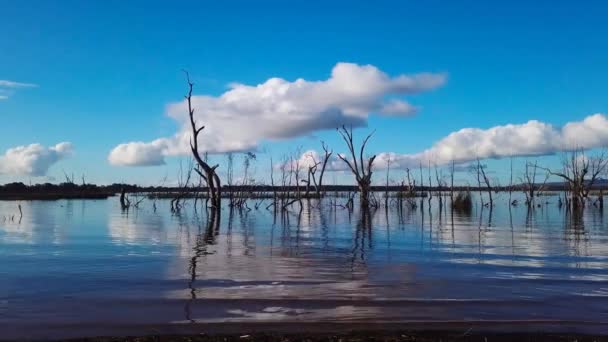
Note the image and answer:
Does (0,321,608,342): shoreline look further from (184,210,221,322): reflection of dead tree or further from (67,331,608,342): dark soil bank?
(184,210,221,322): reflection of dead tree

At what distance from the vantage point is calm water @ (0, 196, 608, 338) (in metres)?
8.54

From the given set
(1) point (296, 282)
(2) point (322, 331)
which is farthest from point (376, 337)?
(1) point (296, 282)

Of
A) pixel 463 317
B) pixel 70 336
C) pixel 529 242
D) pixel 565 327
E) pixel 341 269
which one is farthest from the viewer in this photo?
pixel 529 242

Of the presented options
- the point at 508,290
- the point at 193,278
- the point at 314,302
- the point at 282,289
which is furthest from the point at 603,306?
the point at 193,278

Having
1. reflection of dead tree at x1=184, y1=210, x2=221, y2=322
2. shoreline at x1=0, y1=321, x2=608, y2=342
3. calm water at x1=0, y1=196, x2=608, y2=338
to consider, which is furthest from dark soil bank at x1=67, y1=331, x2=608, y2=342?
reflection of dead tree at x1=184, y1=210, x2=221, y2=322

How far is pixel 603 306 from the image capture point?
9375mm

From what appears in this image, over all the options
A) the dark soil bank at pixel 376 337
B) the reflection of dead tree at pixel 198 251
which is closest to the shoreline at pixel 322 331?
the dark soil bank at pixel 376 337

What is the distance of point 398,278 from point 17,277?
8606 millimetres

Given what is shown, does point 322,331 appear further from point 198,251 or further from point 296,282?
point 198,251

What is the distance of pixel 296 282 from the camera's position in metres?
11.5

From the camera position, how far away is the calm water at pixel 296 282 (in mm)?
8539

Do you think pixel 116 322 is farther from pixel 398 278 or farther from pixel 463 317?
pixel 398 278

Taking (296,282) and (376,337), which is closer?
(376,337)

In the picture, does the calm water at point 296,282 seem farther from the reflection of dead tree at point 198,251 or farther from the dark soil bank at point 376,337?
the dark soil bank at point 376,337
